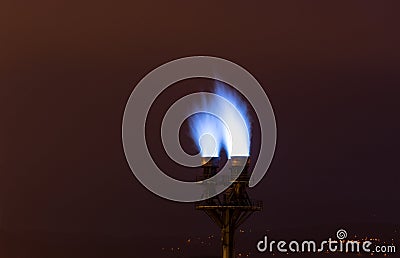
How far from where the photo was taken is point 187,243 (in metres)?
182

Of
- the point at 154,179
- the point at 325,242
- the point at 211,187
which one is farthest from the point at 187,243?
the point at 211,187

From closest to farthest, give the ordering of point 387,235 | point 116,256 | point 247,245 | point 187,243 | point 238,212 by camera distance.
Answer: point 238,212 < point 387,235 < point 247,245 < point 116,256 < point 187,243

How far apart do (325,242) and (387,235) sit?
341 inches

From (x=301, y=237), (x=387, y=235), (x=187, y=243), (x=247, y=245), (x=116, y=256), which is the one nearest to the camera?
(x=301, y=237)

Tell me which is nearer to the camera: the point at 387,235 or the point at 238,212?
the point at 238,212

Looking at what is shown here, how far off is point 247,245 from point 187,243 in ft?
105

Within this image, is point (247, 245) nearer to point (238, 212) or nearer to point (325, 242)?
point (325, 242)

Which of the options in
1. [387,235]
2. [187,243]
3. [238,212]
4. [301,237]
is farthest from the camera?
[187,243]

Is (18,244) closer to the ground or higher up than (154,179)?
higher up

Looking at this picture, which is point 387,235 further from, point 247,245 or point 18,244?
point 18,244

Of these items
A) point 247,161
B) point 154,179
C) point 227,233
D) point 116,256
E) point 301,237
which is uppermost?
point 116,256

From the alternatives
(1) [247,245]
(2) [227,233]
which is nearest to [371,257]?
(1) [247,245]

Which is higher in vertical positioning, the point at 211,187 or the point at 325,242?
the point at 325,242

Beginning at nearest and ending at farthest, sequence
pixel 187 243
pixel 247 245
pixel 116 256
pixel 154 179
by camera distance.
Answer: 1. pixel 154 179
2. pixel 247 245
3. pixel 116 256
4. pixel 187 243
